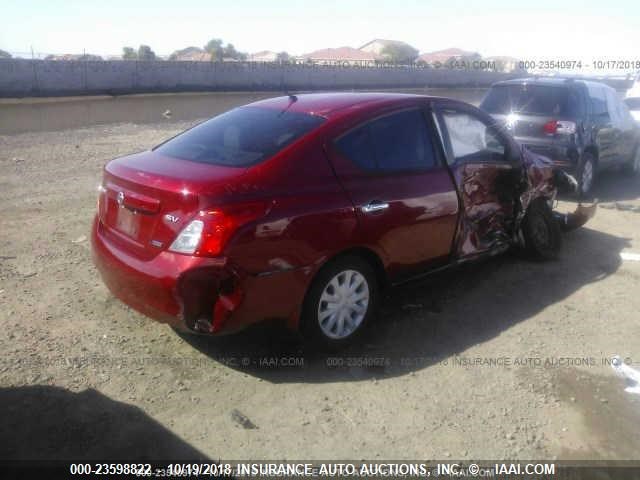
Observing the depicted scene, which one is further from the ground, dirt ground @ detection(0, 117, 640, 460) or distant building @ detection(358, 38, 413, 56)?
distant building @ detection(358, 38, 413, 56)

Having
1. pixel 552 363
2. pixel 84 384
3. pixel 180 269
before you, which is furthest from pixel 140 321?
pixel 552 363

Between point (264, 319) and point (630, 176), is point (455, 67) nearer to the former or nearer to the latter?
point (630, 176)

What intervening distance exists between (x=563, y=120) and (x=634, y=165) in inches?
137

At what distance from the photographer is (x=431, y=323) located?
→ 4.39 m

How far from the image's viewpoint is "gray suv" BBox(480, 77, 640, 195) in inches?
316

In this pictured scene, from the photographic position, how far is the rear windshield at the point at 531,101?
26.8ft

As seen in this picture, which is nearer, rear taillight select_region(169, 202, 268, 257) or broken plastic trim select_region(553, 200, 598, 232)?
rear taillight select_region(169, 202, 268, 257)

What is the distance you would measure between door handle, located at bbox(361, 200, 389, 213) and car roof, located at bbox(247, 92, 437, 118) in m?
0.65

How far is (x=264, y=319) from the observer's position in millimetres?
3404

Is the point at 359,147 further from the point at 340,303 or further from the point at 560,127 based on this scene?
the point at 560,127

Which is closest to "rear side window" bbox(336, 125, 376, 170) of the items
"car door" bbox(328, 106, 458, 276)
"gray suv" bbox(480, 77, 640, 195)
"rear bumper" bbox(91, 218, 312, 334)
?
"car door" bbox(328, 106, 458, 276)

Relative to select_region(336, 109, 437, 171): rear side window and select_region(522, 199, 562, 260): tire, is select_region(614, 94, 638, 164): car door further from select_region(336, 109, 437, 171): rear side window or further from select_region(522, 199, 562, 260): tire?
select_region(336, 109, 437, 171): rear side window

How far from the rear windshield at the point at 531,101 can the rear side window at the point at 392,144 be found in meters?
4.65

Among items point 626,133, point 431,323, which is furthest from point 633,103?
point 431,323
